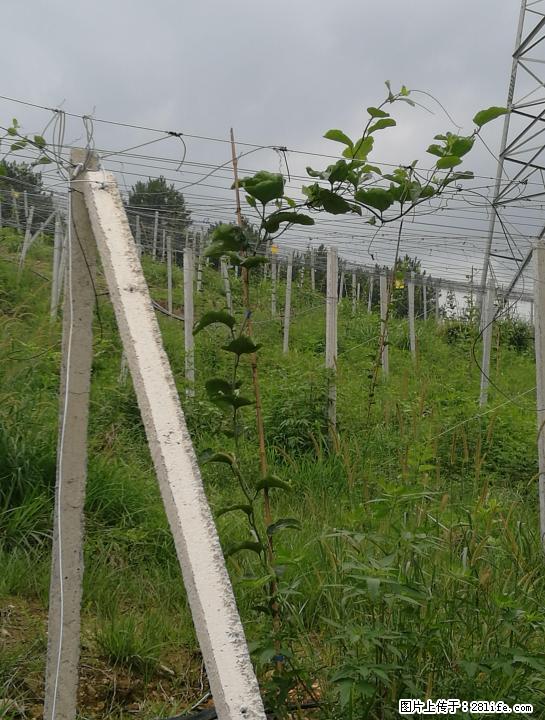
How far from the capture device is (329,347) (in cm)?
647

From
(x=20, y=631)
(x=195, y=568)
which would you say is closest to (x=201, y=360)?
(x=20, y=631)

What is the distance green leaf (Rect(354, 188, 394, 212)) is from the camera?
198 cm

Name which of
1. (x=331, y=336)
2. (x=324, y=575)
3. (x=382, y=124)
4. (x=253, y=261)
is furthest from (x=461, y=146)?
(x=331, y=336)

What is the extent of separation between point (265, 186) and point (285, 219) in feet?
0.52

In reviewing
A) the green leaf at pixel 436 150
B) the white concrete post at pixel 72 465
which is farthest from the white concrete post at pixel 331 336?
the white concrete post at pixel 72 465

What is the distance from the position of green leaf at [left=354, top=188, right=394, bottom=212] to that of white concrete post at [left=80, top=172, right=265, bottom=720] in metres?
0.75

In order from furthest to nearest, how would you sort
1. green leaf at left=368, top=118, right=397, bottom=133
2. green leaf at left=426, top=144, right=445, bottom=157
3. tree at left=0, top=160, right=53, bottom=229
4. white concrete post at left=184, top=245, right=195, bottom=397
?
white concrete post at left=184, top=245, right=195, bottom=397
tree at left=0, top=160, right=53, bottom=229
green leaf at left=426, top=144, right=445, bottom=157
green leaf at left=368, top=118, right=397, bottom=133

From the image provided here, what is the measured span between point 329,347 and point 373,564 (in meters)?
4.84

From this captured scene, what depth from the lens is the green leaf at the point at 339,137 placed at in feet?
6.56

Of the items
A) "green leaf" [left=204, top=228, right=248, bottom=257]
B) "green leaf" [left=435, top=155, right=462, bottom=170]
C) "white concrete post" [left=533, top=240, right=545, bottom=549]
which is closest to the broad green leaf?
"green leaf" [left=435, top=155, right=462, bottom=170]

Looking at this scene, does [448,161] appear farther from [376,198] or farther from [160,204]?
[160,204]

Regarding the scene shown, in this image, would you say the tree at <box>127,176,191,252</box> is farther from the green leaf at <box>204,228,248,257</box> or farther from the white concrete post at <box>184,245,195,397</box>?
the green leaf at <box>204,228,248,257</box>

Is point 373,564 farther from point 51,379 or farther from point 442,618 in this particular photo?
point 51,379

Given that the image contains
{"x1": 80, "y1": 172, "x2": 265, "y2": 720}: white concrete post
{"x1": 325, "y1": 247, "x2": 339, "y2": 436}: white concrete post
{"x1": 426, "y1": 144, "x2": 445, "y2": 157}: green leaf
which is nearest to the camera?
{"x1": 80, "y1": 172, "x2": 265, "y2": 720}: white concrete post
